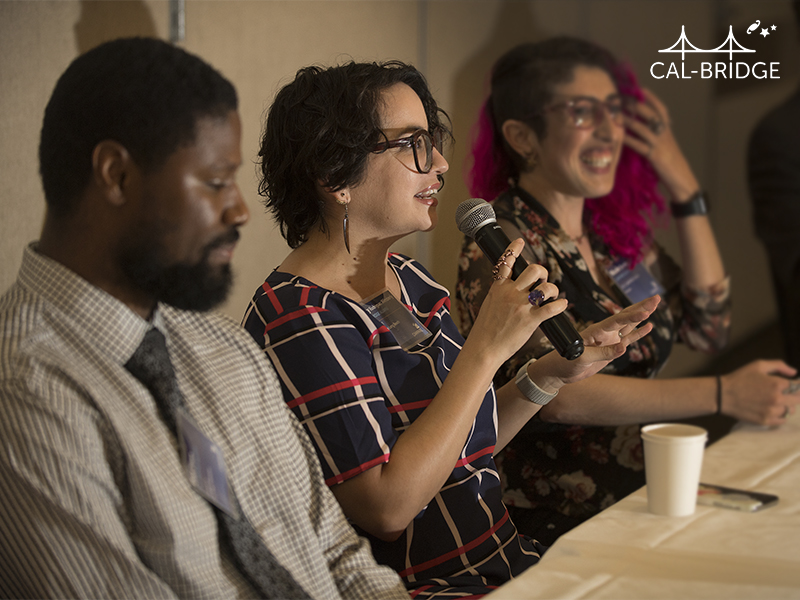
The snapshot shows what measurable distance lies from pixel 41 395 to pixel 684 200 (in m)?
1.95

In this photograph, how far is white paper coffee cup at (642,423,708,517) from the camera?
3.67ft

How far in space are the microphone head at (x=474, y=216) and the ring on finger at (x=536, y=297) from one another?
0.17m

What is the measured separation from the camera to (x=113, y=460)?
825mm

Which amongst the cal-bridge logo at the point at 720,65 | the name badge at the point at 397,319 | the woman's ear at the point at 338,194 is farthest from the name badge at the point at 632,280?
the cal-bridge logo at the point at 720,65

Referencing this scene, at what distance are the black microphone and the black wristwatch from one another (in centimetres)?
118

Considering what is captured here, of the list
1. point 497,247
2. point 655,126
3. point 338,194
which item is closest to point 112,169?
point 338,194

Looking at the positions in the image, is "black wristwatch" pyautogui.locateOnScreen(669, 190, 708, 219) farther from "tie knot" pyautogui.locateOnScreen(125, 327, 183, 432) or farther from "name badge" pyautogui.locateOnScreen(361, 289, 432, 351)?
"tie knot" pyautogui.locateOnScreen(125, 327, 183, 432)

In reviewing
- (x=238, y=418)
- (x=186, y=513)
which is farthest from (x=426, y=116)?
(x=186, y=513)

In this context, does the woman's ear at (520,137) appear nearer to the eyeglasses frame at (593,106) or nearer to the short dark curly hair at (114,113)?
the eyeglasses frame at (593,106)

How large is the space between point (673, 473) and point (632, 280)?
2.96 ft

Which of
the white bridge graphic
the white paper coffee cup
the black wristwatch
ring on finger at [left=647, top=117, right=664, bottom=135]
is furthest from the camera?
the white bridge graphic

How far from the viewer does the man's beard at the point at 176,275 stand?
0.87m

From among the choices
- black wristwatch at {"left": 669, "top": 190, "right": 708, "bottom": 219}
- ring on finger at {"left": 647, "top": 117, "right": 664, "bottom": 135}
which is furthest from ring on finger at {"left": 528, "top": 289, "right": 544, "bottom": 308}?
ring on finger at {"left": 647, "top": 117, "right": 664, "bottom": 135}

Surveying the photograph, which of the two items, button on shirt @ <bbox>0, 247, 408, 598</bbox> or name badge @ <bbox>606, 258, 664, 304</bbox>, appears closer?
button on shirt @ <bbox>0, 247, 408, 598</bbox>
